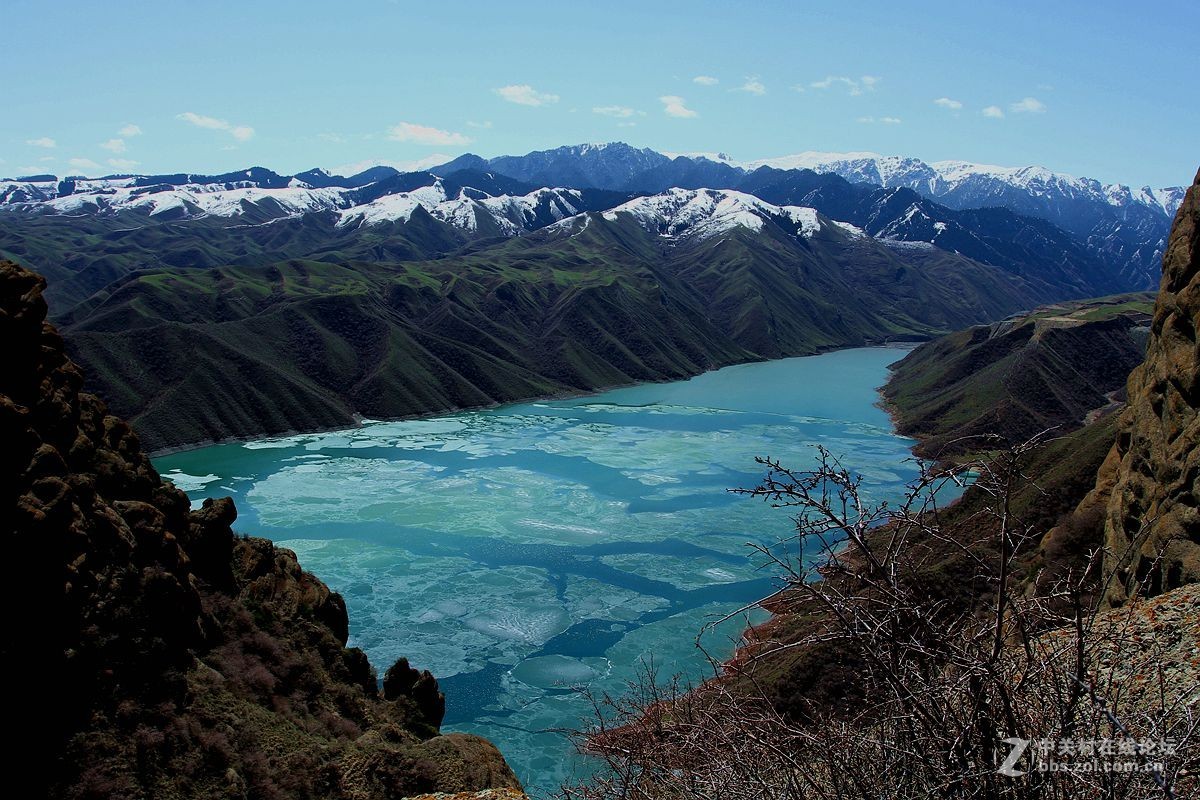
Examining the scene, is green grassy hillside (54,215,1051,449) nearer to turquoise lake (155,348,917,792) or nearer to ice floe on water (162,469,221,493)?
turquoise lake (155,348,917,792)

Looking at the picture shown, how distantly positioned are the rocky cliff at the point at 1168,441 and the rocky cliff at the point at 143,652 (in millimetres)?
15261

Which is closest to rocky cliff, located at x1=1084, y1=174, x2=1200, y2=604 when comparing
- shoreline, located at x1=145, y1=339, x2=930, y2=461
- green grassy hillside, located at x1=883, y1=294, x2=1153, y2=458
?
shoreline, located at x1=145, y1=339, x2=930, y2=461

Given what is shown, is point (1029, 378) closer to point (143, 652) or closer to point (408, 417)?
point (408, 417)

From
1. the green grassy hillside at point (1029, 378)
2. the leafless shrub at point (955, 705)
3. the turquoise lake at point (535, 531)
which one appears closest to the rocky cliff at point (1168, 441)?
the turquoise lake at point (535, 531)

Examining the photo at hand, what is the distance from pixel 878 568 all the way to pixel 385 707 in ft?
68.6

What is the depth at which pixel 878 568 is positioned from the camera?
4691 millimetres

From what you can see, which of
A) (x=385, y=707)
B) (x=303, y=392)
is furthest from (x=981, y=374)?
(x=385, y=707)

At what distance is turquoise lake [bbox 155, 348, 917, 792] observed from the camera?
34.4 metres

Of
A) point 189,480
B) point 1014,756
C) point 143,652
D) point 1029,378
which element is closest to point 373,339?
point 189,480

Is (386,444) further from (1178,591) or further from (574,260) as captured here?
(574,260)

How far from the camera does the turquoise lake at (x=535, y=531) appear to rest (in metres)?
34.4

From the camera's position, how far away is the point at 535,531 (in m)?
53.9

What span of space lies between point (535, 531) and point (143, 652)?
123ft

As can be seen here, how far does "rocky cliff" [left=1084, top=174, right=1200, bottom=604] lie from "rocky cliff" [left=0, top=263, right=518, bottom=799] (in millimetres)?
15261
